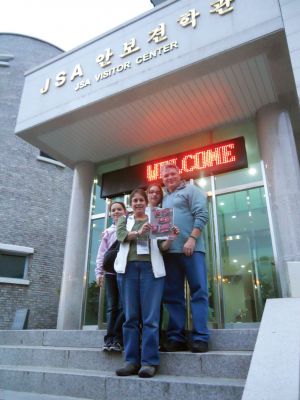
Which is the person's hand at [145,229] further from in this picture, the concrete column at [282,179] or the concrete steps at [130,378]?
the concrete column at [282,179]

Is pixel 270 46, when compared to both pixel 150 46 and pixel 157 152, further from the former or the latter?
pixel 157 152

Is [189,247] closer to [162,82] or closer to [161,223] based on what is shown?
[161,223]

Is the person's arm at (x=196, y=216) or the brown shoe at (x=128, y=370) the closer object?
the brown shoe at (x=128, y=370)

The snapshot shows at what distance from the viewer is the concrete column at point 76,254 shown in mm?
7191

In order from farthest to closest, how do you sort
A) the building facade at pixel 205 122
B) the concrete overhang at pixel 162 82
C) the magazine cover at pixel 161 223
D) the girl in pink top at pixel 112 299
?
the building facade at pixel 205 122
the concrete overhang at pixel 162 82
the girl in pink top at pixel 112 299
the magazine cover at pixel 161 223

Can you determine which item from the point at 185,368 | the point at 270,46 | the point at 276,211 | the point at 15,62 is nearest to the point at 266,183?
the point at 276,211

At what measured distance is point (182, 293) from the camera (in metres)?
3.77

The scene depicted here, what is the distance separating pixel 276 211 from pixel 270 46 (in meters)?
2.63

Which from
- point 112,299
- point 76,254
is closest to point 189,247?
point 112,299

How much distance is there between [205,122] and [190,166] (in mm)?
1055

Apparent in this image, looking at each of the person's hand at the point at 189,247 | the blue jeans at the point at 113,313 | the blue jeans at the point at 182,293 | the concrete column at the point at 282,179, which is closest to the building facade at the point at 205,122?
the concrete column at the point at 282,179

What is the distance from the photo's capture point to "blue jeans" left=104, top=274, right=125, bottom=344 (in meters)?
3.75

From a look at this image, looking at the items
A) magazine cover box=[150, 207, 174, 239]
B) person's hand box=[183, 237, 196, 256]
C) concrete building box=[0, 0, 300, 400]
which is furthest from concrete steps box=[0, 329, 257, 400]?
magazine cover box=[150, 207, 174, 239]

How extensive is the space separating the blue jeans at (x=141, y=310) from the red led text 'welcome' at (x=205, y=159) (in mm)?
3536
